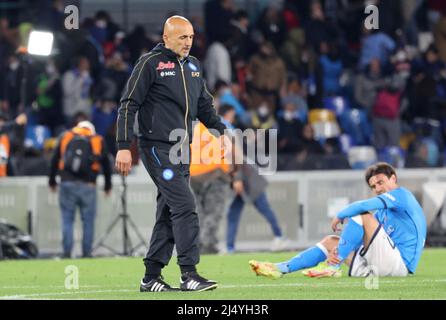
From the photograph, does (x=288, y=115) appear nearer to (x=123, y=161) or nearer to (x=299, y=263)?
(x=299, y=263)

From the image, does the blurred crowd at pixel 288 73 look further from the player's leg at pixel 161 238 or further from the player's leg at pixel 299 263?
the player's leg at pixel 161 238

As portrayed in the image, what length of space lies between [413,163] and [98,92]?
19.3 feet

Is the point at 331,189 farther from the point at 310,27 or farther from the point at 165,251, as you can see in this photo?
the point at 165,251

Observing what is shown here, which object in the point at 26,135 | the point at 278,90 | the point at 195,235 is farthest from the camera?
the point at 278,90

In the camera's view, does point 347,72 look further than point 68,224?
Yes

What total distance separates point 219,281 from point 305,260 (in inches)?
44.1

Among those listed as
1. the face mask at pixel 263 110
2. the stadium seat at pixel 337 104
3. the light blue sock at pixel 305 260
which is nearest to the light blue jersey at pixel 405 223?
the light blue sock at pixel 305 260

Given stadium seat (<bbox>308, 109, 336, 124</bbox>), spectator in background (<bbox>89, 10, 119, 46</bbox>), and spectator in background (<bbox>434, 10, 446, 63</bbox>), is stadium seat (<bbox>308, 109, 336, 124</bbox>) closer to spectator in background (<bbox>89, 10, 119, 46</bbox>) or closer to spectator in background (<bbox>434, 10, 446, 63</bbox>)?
spectator in background (<bbox>434, 10, 446, 63</bbox>)

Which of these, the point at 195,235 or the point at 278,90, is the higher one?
the point at 278,90

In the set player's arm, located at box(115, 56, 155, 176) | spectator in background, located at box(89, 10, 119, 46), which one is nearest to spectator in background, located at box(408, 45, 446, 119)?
spectator in background, located at box(89, 10, 119, 46)

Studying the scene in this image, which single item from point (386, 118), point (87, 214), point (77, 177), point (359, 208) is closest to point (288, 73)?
point (386, 118)
